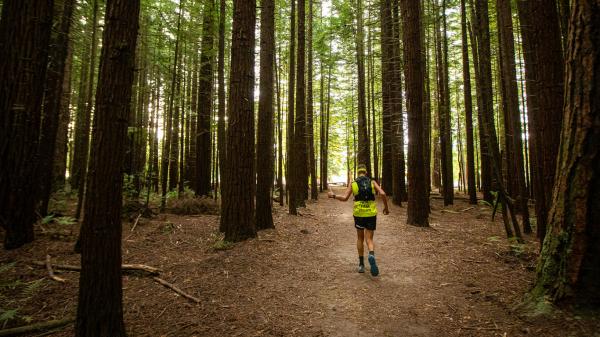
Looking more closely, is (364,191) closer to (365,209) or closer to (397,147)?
(365,209)

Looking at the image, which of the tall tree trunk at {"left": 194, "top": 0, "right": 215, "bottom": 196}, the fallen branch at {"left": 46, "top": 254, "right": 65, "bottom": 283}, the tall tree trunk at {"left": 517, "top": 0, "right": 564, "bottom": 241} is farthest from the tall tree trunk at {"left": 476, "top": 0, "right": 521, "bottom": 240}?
the tall tree trunk at {"left": 194, "top": 0, "right": 215, "bottom": 196}

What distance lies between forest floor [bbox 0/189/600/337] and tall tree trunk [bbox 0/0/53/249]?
802 mm

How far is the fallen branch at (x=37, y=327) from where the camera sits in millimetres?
3396

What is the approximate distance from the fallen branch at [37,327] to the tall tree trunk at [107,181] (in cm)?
89

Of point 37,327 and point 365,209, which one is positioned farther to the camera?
point 365,209

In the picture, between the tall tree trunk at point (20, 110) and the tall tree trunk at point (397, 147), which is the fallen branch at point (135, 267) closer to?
the tall tree trunk at point (20, 110)

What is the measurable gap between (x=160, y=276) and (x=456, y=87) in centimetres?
2337

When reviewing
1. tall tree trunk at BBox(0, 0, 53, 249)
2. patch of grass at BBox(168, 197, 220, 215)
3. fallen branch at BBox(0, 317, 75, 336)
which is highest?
tall tree trunk at BBox(0, 0, 53, 249)

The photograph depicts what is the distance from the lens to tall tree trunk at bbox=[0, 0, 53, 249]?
5.95 metres

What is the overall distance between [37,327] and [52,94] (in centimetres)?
685

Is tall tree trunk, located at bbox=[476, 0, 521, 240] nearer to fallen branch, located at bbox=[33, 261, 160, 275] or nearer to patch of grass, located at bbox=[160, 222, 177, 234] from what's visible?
fallen branch, located at bbox=[33, 261, 160, 275]

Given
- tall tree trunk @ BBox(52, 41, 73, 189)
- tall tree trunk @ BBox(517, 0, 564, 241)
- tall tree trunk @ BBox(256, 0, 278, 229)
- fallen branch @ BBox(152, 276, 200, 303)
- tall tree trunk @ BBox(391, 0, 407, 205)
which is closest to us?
fallen branch @ BBox(152, 276, 200, 303)

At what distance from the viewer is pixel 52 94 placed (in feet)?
25.7

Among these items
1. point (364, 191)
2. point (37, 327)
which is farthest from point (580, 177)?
point (37, 327)
